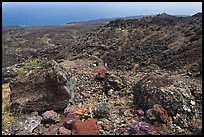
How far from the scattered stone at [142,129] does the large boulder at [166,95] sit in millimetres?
818

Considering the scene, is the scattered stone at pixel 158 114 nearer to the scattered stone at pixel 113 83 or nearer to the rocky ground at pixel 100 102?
the rocky ground at pixel 100 102

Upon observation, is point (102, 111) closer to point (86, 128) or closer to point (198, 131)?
point (86, 128)

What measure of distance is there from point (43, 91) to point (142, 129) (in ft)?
9.44

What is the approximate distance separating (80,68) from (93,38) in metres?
13.3

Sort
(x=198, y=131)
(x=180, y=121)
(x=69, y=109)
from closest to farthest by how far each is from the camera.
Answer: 1. (x=198, y=131)
2. (x=180, y=121)
3. (x=69, y=109)

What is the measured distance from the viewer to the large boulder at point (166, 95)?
7674 millimetres

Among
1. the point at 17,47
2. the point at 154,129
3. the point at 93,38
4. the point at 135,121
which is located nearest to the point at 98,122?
the point at 135,121

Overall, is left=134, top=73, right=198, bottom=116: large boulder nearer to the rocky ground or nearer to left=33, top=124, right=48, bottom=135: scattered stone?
the rocky ground

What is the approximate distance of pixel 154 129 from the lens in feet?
23.3

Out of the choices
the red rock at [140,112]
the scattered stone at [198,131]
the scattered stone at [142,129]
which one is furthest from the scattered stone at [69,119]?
the scattered stone at [198,131]

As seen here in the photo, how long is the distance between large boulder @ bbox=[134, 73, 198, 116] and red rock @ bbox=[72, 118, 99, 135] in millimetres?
1458

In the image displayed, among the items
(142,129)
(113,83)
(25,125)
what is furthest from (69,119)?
(113,83)

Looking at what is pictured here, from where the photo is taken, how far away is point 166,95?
7.88m

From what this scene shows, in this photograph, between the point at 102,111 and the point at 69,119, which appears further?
the point at 102,111
